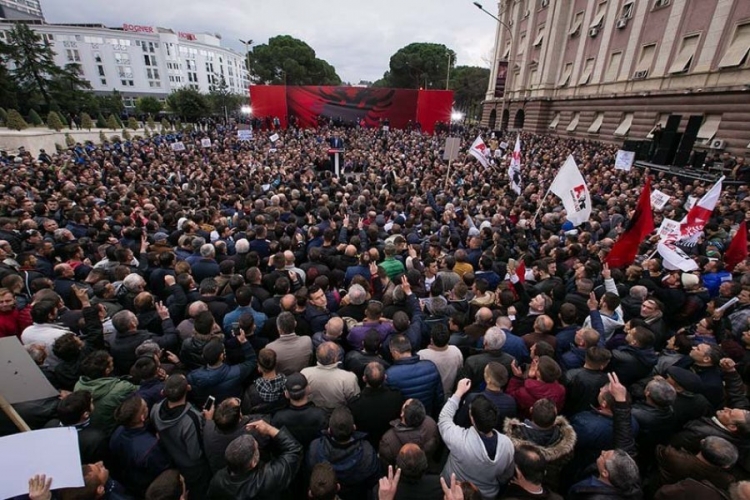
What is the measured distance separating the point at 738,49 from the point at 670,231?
17787 millimetres

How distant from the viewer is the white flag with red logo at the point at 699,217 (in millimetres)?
6129

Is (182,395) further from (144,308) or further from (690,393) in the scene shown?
(690,393)

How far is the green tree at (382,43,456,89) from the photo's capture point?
7762 centimetres

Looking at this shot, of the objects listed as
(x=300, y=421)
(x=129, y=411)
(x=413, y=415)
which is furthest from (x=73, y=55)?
(x=413, y=415)

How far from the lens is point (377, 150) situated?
21578 mm

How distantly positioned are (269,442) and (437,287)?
2693mm

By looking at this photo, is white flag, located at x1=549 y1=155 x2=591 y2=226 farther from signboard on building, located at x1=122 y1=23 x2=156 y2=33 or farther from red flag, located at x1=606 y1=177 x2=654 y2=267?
signboard on building, located at x1=122 y1=23 x2=156 y2=33

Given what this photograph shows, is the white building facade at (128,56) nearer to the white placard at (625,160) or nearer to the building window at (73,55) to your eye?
the building window at (73,55)

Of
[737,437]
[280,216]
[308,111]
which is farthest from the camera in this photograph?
[308,111]

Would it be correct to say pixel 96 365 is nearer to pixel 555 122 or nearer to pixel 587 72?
pixel 587 72

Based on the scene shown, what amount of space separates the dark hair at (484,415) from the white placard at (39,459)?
7.42 ft

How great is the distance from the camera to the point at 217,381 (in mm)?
3168

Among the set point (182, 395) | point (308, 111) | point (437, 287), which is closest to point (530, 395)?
point (437, 287)

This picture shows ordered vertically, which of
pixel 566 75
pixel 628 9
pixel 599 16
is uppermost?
pixel 599 16
